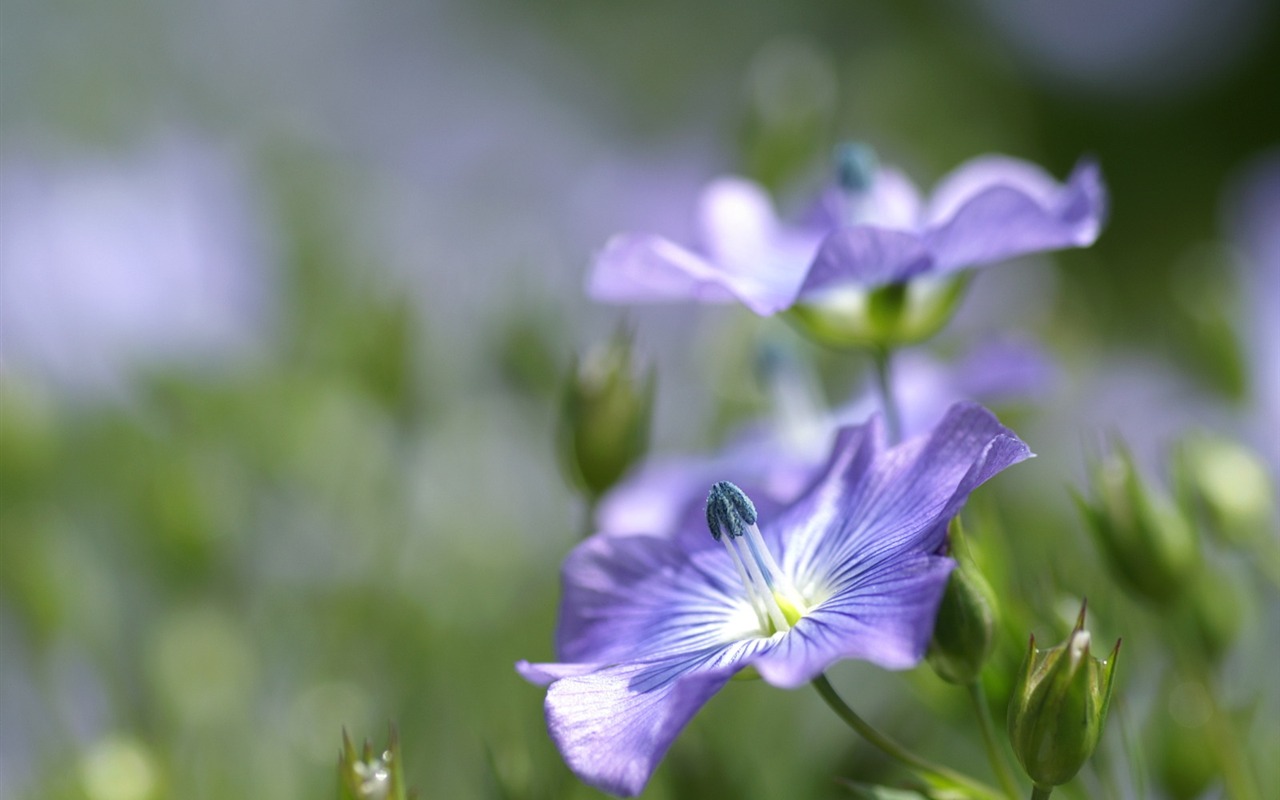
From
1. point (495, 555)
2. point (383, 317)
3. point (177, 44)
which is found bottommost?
point (495, 555)

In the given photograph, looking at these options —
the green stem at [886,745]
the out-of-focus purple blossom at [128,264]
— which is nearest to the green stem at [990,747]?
the green stem at [886,745]

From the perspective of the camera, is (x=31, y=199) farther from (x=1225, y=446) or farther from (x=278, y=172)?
(x=1225, y=446)

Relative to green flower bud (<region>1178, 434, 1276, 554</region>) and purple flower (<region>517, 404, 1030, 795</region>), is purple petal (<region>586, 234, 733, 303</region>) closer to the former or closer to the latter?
purple flower (<region>517, 404, 1030, 795</region>)

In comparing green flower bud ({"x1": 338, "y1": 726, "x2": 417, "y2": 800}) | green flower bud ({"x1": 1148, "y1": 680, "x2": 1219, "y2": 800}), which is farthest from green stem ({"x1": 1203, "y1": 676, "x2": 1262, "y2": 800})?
green flower bud ({"x1": 338, "y1": 726, "x2": 417, "y2": 800})

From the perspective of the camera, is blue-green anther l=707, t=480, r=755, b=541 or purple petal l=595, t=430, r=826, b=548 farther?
purple petal l=595, t=430, r=826, b=548

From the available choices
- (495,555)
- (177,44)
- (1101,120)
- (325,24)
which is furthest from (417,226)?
(1101,120)

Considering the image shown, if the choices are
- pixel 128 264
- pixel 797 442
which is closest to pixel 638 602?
pixel 797 442

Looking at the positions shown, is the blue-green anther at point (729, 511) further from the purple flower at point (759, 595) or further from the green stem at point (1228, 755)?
the green stem at point (1228, 755)
